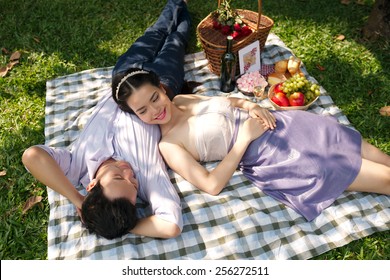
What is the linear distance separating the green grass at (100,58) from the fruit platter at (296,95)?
2.23ft

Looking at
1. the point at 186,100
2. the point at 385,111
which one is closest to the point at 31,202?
the point at 186,100

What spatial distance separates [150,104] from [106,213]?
42.4 inches

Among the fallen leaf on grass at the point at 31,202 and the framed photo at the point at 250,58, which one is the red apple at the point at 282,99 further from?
the fallen leaf on grass at the point at 31,202

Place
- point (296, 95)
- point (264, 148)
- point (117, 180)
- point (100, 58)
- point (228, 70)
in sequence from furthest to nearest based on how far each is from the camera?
point (100, 58), point (228, 70), point (296, 95), point (264, 148), point (117, 180)

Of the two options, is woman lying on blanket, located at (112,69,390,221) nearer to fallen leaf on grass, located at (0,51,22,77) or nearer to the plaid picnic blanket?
the plaid picnic blanket

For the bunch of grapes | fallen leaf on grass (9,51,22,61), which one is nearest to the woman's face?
the bunch of grapes

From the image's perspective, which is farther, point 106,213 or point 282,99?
point 282,99

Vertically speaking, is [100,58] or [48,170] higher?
[48,170]

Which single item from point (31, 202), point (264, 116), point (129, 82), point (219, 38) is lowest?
point (31, 202)

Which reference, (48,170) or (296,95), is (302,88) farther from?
(48,170)

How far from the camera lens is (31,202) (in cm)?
396

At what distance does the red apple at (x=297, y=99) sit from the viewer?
14.8 ft

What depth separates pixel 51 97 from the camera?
16.9ft
